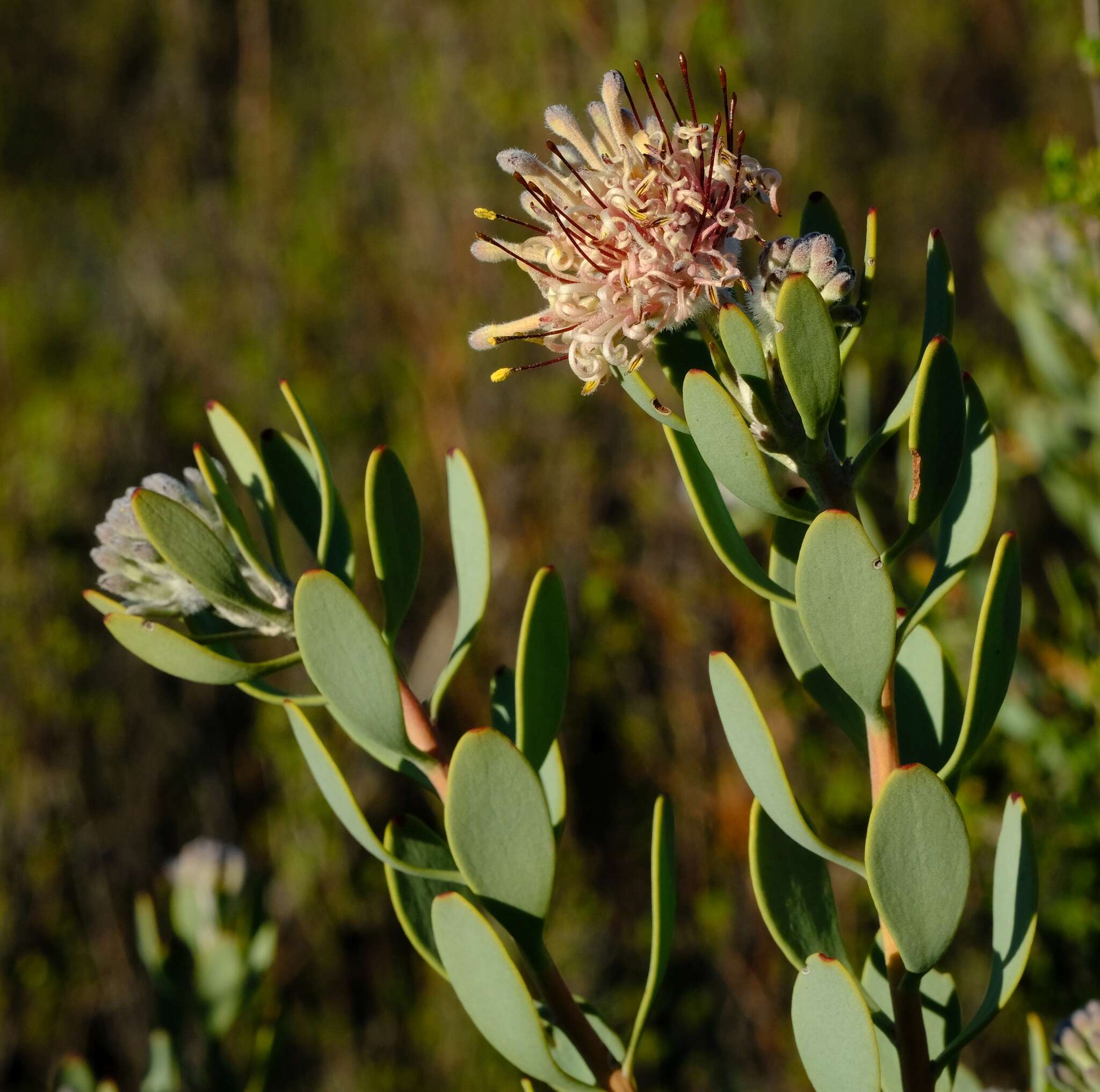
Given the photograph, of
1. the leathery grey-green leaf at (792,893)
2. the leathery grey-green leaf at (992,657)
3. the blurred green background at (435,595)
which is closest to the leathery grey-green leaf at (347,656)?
the leathery grey-green leaf at (792,893)

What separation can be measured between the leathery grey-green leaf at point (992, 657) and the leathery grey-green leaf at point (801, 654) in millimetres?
Result: 72

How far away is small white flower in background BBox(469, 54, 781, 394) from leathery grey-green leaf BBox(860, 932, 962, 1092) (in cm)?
46


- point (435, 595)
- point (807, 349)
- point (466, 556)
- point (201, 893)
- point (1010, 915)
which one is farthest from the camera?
point (435, 595)

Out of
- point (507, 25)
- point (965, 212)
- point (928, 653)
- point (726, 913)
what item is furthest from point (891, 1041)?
point (965, 212)

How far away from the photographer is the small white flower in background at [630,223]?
660mm

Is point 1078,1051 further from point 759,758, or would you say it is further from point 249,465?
point 249,465

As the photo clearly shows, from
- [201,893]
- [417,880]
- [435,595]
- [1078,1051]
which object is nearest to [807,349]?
[417,880]

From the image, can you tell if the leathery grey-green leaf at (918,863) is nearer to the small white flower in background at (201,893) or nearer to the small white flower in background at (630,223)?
the small white flower in background at (630,223)

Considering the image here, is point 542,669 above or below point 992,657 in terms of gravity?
above

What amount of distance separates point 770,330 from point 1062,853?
1487 millimetres

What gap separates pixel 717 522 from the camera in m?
0.69

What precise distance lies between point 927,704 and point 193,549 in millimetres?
533

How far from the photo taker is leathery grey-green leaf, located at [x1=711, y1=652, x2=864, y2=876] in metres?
0.66

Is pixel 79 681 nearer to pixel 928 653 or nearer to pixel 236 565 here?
pixel 236 565
